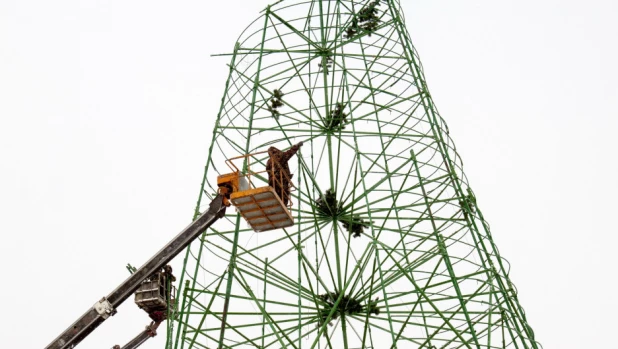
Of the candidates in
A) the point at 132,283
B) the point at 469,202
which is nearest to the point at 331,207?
the point at 469,202

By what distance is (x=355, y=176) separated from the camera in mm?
27594

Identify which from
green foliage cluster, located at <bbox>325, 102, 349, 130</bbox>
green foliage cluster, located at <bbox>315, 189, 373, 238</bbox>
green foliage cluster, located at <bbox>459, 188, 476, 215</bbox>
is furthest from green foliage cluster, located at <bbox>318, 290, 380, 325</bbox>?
green foliage cluster, located at <bbox>325, 102, 349, 130</bbox>

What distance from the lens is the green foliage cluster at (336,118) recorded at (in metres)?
29.3

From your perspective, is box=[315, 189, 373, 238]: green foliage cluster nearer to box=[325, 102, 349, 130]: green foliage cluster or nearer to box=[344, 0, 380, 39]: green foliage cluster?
box=[325, 102, 349, 130]: green foliage cluster

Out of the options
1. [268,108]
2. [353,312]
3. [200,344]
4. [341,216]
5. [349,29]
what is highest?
[349,29]

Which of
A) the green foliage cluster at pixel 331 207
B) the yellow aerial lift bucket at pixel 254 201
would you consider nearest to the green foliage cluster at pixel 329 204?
the green foliage cluster at pixel 331 207

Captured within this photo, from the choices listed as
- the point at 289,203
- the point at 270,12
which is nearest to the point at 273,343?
the point at 289,203

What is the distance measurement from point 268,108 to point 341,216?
16.3 feet

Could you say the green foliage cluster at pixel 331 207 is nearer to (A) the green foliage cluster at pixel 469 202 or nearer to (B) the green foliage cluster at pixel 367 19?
(A) the green foliage cluster at pixel 469 202

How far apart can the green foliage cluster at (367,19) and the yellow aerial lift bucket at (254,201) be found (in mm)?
10448

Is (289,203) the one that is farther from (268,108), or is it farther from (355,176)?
(268,108)

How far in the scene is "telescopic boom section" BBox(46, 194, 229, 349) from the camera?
2431cm

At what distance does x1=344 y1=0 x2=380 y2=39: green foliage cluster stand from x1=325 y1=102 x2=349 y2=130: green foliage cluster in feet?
15.5

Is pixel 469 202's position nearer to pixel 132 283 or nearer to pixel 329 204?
pixel 329 204
